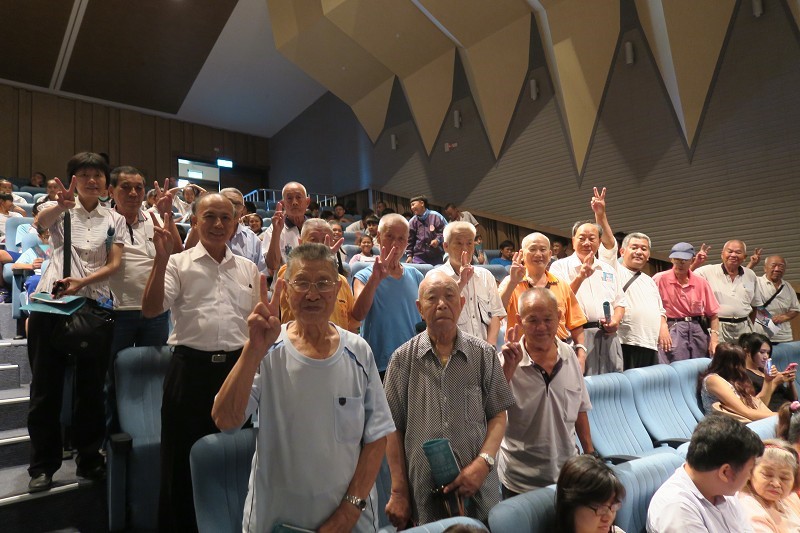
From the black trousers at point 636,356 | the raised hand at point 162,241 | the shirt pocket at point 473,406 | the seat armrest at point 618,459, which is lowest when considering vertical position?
the seat armrest at point 618,459

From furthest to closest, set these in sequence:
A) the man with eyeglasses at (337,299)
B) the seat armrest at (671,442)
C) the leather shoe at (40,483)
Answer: the seat armrest at (671,442)
the man with eyeglasses at (337,299)
the leather shoe at (40,483)

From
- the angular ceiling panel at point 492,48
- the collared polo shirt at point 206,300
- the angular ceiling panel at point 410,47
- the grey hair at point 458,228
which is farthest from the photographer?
the angular ceiling panel at point 410,47

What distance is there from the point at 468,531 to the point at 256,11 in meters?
9.46

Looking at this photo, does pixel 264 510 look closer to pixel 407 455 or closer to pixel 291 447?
pixel 291 447

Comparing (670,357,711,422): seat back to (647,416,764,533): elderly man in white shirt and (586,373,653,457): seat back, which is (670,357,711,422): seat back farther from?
(647,416,764,533): elderly man in white shirt

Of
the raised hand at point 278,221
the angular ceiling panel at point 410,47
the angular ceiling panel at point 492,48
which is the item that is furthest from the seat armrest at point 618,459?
the angular ceiling panel at point 410,47

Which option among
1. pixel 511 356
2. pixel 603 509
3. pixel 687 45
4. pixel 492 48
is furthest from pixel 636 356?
pixel 492 48

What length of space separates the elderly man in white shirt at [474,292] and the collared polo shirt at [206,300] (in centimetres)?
109

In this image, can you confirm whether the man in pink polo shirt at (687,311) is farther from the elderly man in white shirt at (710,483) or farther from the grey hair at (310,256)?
the grey hair at (310,256)

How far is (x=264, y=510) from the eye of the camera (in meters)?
1.30

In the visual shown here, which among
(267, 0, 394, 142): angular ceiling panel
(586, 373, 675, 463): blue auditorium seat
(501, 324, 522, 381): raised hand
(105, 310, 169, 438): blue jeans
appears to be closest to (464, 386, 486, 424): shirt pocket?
(501, 324, 522, 381): raised hand

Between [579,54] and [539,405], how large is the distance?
623 cm

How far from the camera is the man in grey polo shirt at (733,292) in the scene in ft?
14.8

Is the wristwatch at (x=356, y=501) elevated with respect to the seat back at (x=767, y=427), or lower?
elevated
